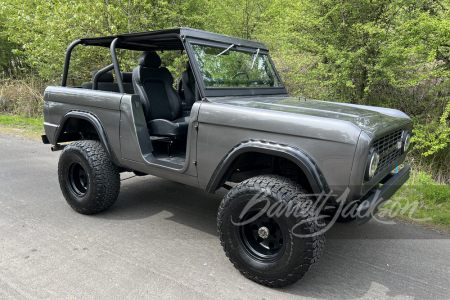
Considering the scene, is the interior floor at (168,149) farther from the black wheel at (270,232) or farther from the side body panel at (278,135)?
the black wheel at (270,232)

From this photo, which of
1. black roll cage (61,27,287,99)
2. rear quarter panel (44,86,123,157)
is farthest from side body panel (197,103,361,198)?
rear quarter panel (44,86,123,157)

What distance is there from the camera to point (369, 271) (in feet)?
8.98

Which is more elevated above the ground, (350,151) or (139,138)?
(350,151)

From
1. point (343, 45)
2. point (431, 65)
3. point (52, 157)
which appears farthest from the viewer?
point (343, 45)

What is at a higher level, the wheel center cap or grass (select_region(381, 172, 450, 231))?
the wheel center cap

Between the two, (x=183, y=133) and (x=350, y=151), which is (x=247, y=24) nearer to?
(x=183, y=133)

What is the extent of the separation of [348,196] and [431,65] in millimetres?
4704

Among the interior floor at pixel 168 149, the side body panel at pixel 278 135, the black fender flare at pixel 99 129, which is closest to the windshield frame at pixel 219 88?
the side body panel at pixel 278 135

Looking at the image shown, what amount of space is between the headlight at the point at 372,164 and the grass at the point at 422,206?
1741 millimetres

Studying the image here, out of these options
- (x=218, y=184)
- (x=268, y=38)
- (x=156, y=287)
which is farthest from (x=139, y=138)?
(x=268, y=38)

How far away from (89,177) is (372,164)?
9.08 feet

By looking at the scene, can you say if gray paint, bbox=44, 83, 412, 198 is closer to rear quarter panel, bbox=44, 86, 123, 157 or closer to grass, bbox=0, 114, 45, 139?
rear quarter panel, bbox=44, 86, 123, 157

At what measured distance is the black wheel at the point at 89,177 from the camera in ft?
11.6

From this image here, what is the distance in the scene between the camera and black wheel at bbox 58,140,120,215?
139 inches
